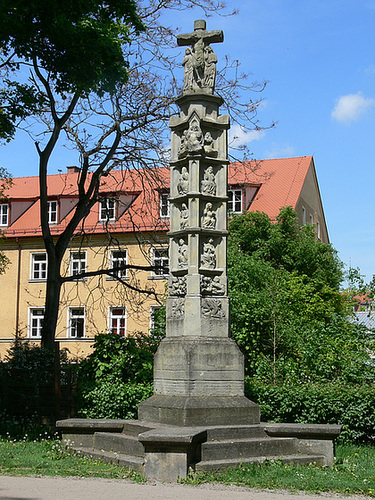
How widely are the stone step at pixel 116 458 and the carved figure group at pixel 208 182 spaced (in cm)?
400

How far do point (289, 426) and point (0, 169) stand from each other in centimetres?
1532

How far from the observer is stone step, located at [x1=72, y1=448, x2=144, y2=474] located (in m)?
8.38

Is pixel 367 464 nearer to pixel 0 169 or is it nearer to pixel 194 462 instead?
pixel 194 462

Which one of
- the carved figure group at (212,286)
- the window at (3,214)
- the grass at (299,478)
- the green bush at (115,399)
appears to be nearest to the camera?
the grass at (299,478)

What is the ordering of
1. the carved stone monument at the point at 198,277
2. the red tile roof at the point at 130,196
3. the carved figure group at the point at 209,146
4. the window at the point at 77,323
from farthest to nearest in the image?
1. the window at the point at 77,323
2. the red tile roof at the point at 130,196
3. the carved figure group at the point at 209,146
4. the carved stone monument at the point at 198,277

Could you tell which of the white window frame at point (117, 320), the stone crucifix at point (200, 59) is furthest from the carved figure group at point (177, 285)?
the white window frame at point (117, 320)

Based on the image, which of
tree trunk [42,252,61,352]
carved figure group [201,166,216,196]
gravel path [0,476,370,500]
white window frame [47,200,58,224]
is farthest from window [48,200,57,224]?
gravel path [0,476,370,500]

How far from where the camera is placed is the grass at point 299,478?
763 centimetres

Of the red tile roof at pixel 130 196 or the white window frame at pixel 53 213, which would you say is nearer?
the red tile roof at pixel 130 196

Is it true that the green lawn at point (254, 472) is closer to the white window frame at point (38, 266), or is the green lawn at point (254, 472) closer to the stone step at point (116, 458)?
the stone step at point (116, 458)

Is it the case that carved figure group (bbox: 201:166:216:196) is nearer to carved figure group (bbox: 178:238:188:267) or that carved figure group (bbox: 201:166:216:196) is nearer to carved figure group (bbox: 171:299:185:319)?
carved figure group (bbox: 178:238:188:267)

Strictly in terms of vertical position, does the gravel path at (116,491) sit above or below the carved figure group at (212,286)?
below

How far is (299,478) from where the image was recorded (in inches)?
315

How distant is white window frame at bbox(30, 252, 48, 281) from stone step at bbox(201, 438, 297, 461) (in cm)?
2914
